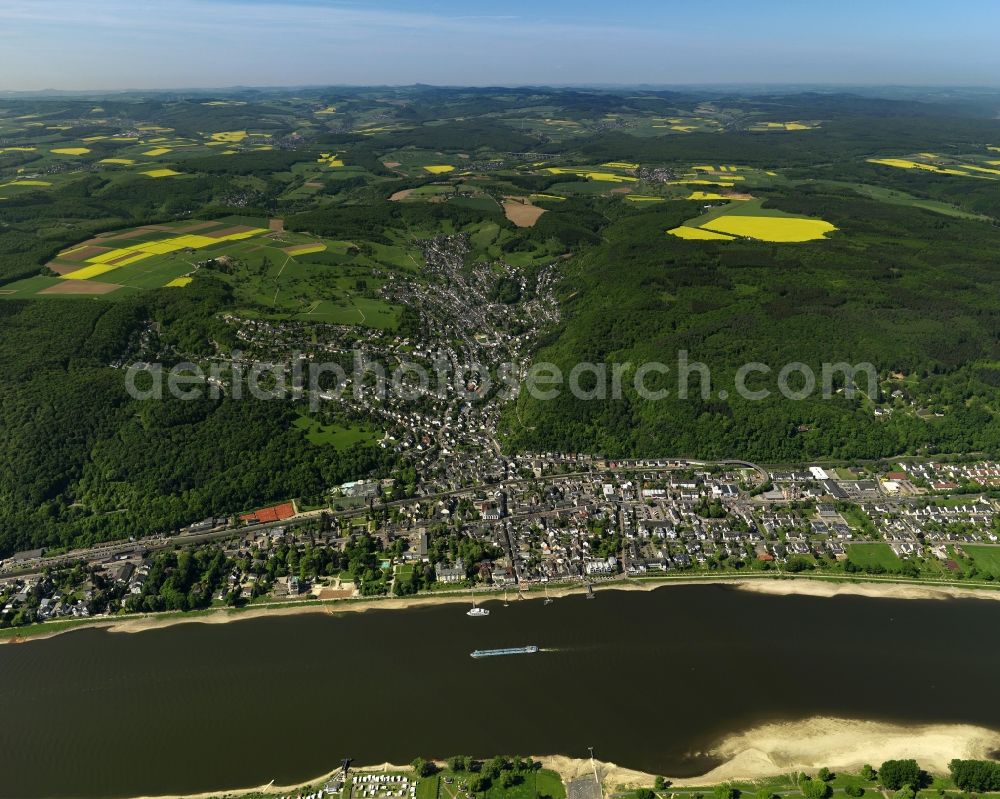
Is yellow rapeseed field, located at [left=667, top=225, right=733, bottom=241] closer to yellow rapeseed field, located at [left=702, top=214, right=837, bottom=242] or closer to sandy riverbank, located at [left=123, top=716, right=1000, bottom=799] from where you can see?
yellow rapeseed field, located at [left=702, top=214, right=837, bottom=242]

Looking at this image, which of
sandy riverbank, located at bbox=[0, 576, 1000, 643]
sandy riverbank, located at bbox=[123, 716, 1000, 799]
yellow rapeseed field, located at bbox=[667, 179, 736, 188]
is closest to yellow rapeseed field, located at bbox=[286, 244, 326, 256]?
sandy riverbank, located at bbox=[0, 576, 1000, 643]

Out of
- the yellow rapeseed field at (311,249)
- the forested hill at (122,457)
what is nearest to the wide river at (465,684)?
the forested hill at (122,457)

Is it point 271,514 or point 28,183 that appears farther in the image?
point 28,183

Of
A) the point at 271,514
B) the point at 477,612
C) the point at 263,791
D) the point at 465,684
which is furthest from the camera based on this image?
the point at 271,514

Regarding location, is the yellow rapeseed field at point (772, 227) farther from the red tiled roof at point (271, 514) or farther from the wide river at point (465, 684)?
the red tiled roof at point (271, 514)

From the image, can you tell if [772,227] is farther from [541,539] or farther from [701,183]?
[541,539]

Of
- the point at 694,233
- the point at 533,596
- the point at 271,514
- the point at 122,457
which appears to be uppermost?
the point at 694,233

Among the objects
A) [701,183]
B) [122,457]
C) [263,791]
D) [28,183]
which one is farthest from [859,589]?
[28,183]
